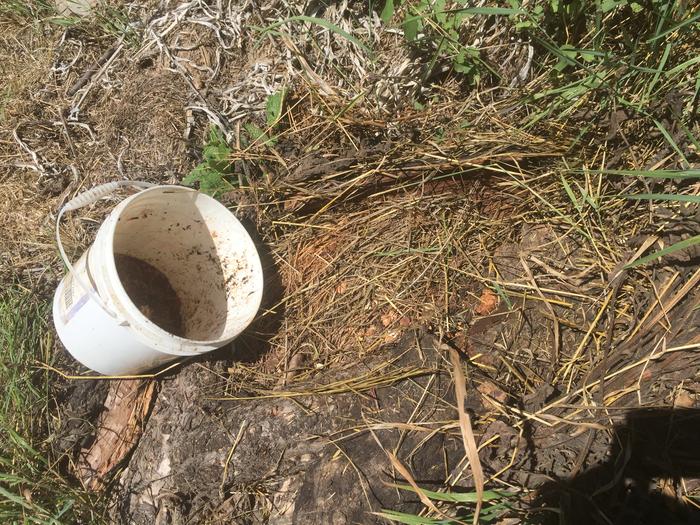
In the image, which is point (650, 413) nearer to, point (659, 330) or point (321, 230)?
point (659, 330)

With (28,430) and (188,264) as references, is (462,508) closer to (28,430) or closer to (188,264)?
(188,264)

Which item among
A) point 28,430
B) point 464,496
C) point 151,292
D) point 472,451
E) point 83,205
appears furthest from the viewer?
point 151,292

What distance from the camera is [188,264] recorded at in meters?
1.74

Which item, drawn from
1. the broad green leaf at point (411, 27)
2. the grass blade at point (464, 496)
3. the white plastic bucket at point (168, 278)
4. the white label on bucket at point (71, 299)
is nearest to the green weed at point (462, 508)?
the grass blade at point (464, 496)

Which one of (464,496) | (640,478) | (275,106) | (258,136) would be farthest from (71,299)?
(640,478)

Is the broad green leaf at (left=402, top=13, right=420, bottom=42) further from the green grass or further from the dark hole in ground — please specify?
the green grass

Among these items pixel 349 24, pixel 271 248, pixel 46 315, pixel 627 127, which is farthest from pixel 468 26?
pixel 46 315

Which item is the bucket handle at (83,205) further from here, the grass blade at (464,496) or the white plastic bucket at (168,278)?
the grass blade at (464,496)

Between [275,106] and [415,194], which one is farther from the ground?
[275,106]

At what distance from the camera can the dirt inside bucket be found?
5.50 ft

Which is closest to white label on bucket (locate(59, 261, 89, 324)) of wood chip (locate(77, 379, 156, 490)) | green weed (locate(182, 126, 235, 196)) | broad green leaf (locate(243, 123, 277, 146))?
wood chip (locate(77, 379, 156, 490))

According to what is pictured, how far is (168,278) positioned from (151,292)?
3.0 inches

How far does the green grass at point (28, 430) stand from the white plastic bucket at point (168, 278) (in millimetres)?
275

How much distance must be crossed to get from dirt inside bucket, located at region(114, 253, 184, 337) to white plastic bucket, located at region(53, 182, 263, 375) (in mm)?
19
